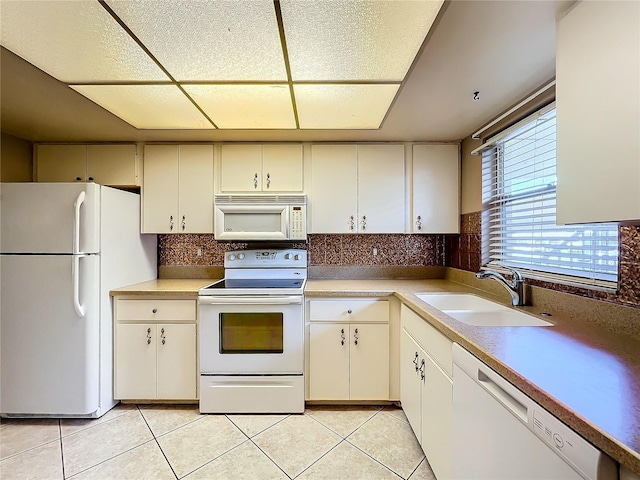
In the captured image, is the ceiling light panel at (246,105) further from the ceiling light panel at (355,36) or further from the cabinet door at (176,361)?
the cabinet door at (176,361)

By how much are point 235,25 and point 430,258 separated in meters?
2.33

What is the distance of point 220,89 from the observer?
64.4 inches

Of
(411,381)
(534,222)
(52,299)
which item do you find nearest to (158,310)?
(52,299)

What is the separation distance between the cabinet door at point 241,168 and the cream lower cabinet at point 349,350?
114cm

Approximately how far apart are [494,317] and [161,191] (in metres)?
2.62

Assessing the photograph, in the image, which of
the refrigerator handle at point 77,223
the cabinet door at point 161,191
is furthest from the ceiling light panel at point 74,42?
the cabinet door at point 161,191

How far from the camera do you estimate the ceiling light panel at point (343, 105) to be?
163 centimetres

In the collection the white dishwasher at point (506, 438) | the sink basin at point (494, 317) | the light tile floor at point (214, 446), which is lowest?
the light tile floor at point (214, 446)

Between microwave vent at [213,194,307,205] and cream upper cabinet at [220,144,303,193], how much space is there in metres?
0.13

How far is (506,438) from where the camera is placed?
0.86 metres

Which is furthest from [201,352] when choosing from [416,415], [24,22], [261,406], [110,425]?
[24,22]

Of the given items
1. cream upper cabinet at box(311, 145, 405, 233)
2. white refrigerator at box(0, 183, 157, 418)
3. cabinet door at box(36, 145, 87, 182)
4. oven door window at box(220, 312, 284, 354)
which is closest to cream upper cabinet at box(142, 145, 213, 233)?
white refrigerator at box(0, 183, 157, 418)

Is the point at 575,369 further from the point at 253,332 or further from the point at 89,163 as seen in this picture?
the point at 89,163

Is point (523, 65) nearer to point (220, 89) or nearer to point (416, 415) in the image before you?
point (220, 89)
